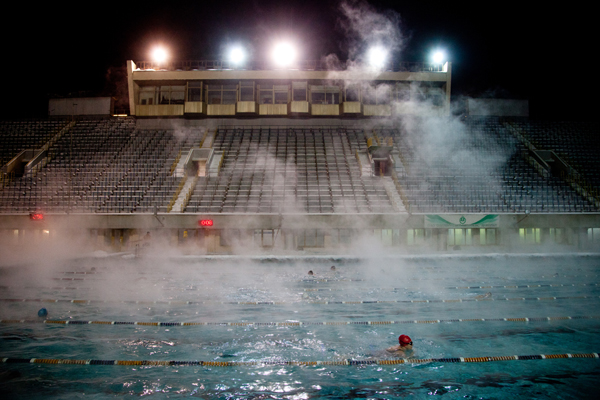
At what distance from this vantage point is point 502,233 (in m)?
17.8

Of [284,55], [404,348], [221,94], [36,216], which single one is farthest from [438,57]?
[36,216]

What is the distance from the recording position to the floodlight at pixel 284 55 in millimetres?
25030

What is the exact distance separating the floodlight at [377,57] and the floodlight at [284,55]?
5404mm

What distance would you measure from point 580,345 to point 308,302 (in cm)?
560

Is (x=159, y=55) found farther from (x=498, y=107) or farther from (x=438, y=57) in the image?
(x=498, y=107)

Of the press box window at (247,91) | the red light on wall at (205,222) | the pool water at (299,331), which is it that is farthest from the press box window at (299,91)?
the pool water at (299,331)

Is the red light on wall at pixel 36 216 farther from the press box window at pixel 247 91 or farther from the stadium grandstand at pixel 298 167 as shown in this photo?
the press box window at pixel 247 91

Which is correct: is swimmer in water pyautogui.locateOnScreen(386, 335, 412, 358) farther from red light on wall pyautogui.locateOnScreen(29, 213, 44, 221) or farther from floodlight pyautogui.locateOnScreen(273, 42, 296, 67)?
floodlight pyautogui.locateOnScreen(273, 42, 296, 67)

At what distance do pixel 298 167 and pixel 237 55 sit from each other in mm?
10455

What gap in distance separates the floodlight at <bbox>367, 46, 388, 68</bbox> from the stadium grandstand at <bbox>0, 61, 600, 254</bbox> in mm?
626

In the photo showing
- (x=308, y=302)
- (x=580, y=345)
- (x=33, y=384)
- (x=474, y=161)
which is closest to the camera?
(x=33, y=384)

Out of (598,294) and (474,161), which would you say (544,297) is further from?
(474,161)

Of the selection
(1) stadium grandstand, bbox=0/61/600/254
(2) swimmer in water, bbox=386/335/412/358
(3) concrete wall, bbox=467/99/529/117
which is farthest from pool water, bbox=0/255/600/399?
(3) concrete wall, bbox=467/99/529/117

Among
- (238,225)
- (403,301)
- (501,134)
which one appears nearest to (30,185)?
(238,225)
